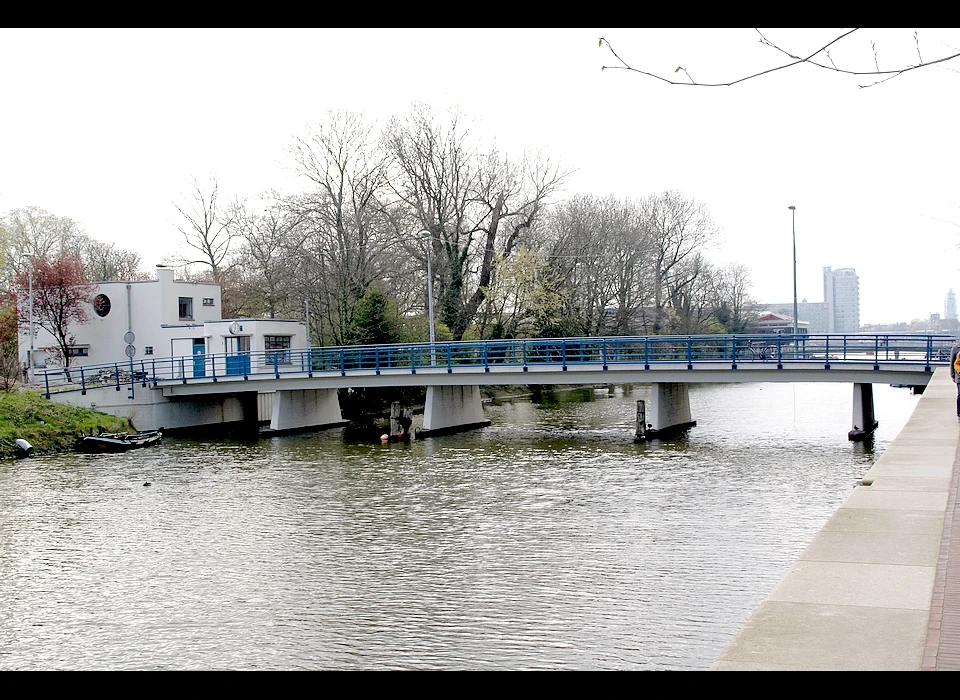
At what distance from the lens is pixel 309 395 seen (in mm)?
38375

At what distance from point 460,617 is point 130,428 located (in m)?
28.7

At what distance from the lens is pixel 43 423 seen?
33.2 m

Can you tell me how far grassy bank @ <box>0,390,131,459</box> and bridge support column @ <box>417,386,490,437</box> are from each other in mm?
12568

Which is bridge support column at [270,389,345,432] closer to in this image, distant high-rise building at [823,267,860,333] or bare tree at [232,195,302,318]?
bare tree at [232,195,302,318]

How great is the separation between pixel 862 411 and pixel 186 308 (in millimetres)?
33123

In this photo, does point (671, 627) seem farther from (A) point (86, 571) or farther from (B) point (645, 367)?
(B) point (645, 367)

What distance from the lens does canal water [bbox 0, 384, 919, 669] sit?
36.4 ft

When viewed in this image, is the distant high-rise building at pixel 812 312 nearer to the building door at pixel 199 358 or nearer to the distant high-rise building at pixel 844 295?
the distant high-rise building at pixel 844 295

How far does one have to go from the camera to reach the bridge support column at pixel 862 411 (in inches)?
1151

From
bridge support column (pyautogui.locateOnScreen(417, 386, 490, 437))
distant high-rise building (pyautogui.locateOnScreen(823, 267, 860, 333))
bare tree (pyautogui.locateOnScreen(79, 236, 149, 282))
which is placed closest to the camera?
bridge support column (pyautogui.locateOnScreen(417, 386, 490, 437))

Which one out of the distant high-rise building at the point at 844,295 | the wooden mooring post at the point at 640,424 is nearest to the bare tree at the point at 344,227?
the wooden mooring post at the point at 640,424

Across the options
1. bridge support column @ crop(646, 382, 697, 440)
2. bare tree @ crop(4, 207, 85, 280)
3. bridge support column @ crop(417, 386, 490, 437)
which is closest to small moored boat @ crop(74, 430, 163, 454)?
bridge support column @ crop(417, 386, 490, 437)

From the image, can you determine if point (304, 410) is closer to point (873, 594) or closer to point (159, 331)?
point (159, 331)

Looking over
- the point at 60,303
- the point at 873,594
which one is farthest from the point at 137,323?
the point at 873,594
